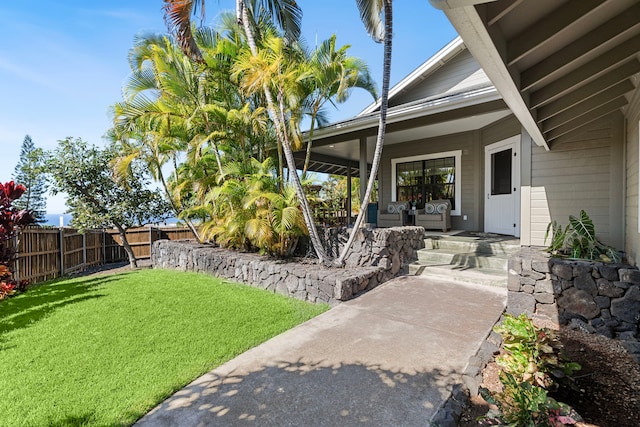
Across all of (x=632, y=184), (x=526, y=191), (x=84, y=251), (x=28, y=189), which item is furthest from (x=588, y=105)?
(x=28, y=189)

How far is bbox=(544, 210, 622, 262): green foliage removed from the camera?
12.5 feet

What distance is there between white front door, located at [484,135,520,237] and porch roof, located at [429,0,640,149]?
3.42m

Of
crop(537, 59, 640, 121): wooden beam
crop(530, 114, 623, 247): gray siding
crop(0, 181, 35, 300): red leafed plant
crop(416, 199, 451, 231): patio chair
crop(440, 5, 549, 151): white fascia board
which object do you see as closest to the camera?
crop(440, 5, 549, 151): white fascia board

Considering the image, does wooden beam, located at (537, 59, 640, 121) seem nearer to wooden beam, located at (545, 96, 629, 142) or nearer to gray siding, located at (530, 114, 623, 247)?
wooden beam, located at (545, 96, 629, 142)

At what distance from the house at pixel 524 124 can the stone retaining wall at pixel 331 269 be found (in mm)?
2129

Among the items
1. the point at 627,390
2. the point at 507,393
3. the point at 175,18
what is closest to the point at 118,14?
the point at 175,18

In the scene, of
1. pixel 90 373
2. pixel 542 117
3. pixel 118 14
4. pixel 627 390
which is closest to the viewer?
pixel 627 390

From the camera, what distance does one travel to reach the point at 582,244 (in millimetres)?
4117

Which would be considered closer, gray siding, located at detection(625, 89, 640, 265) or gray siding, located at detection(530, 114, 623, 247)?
gray siding, located at detection(625, 89, 640, 265)

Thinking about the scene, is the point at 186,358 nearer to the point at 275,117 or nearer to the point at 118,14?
the point at 275,117

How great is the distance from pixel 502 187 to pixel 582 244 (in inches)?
140

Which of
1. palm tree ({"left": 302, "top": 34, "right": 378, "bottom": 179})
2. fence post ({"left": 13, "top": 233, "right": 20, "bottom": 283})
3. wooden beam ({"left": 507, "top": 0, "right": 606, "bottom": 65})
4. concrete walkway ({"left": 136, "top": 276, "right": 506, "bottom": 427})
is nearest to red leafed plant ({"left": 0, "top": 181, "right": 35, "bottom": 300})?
fence post ({"left": 13, "top": 233, "right": 20, "bottom": 283})

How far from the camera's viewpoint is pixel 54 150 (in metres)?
8.63

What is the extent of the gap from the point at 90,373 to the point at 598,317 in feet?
16.8
